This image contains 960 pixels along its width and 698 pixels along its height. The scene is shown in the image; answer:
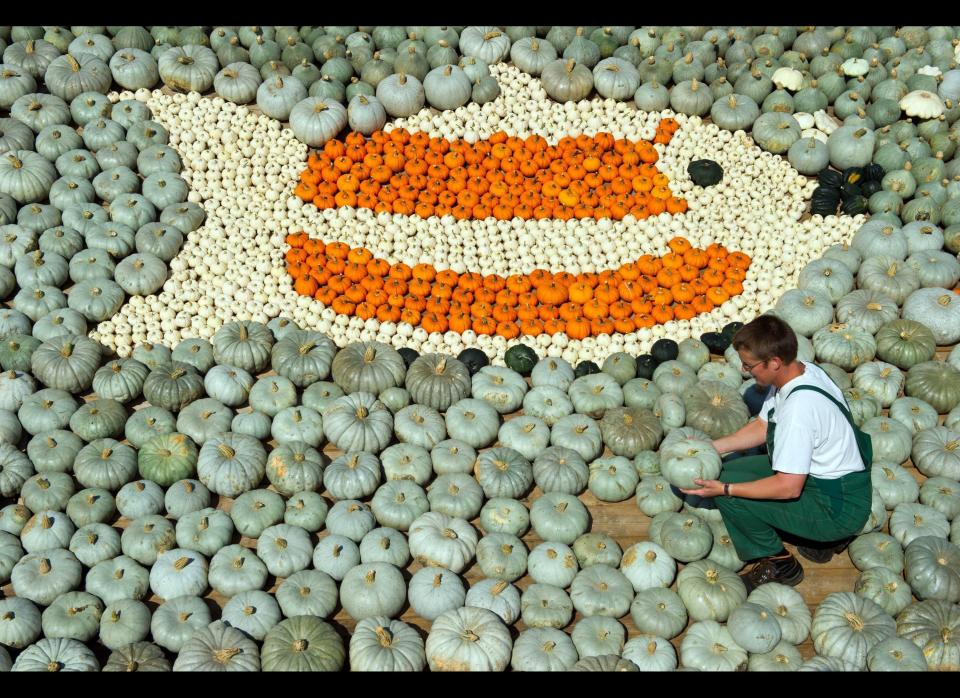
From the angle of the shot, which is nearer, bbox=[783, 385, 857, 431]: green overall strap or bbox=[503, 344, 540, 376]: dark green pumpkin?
bbox=[783, 385, 857, 431]: green overall strap

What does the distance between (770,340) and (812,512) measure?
4.11 feet

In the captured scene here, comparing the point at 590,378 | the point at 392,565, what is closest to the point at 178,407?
the point at 392,565

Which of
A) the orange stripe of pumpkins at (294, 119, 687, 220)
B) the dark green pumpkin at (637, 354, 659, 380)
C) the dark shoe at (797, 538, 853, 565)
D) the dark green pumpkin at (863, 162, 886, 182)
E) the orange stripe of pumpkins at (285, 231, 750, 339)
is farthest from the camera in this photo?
the dark green pumpkin at (863, 162, 886, 182)

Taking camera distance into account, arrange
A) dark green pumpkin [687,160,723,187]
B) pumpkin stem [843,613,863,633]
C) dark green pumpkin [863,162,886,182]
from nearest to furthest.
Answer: pumpkin stem [843,613,863,633] < dark green pumpkin [863,162,886,182] < dark green pumpkin [687,160,723,187]

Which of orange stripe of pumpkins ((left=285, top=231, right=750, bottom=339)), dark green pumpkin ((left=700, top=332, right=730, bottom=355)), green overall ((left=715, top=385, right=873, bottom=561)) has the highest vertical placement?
orange stripe of pumpkins ((left=285, top=231, right=750, bottom=339))

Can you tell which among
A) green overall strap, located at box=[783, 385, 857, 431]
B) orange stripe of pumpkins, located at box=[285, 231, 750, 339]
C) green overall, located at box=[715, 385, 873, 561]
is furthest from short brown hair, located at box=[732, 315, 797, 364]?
orange stripe of pumpkins, located at box=[285, 231, 750, 339]

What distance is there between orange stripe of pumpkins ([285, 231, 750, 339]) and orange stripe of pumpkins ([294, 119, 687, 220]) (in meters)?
0.88

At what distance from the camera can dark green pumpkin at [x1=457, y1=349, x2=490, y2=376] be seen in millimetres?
7449

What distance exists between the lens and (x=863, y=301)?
796 centimetres

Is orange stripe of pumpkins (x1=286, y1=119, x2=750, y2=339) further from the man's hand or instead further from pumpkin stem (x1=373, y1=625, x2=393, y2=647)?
pumpkin stem (x1=373, y1=625, x2=393, y2=647)

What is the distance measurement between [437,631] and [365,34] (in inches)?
317

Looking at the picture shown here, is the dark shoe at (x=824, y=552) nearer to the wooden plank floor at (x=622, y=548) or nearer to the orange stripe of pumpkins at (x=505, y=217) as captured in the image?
the wooden plank floor at (x=622, y=548)

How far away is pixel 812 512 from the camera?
5.59 metres

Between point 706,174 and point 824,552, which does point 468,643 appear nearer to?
point 824,552
